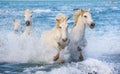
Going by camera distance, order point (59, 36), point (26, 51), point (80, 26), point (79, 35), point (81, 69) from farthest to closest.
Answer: point (26, 51) < point (80, 26) < point (79, 35) < point (59, 36) < point (81, 69)

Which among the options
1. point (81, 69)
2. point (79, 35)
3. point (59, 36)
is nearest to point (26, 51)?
point (79, 35)

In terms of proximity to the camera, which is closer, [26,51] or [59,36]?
[59,36]

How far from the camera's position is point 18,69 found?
11648mm

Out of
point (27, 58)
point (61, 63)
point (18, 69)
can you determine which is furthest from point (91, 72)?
point (27, 58)

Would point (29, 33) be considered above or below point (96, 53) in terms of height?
above

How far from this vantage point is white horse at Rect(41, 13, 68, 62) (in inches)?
454

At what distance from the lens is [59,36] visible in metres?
11.8

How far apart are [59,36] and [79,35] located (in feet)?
3.17

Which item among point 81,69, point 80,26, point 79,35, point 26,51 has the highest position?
point 80,26

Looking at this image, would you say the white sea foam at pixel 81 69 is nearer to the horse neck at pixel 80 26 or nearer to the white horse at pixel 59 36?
the white horse at pixel 59 36

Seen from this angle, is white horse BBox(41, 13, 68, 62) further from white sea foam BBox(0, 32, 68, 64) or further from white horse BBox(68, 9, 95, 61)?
white horse BBox(68, 9, 95, 61)

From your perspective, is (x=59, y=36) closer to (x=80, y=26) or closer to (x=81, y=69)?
(x=80, y=26)

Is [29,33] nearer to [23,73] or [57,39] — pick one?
[57,39]

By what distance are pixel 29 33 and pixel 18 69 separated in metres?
3.44
